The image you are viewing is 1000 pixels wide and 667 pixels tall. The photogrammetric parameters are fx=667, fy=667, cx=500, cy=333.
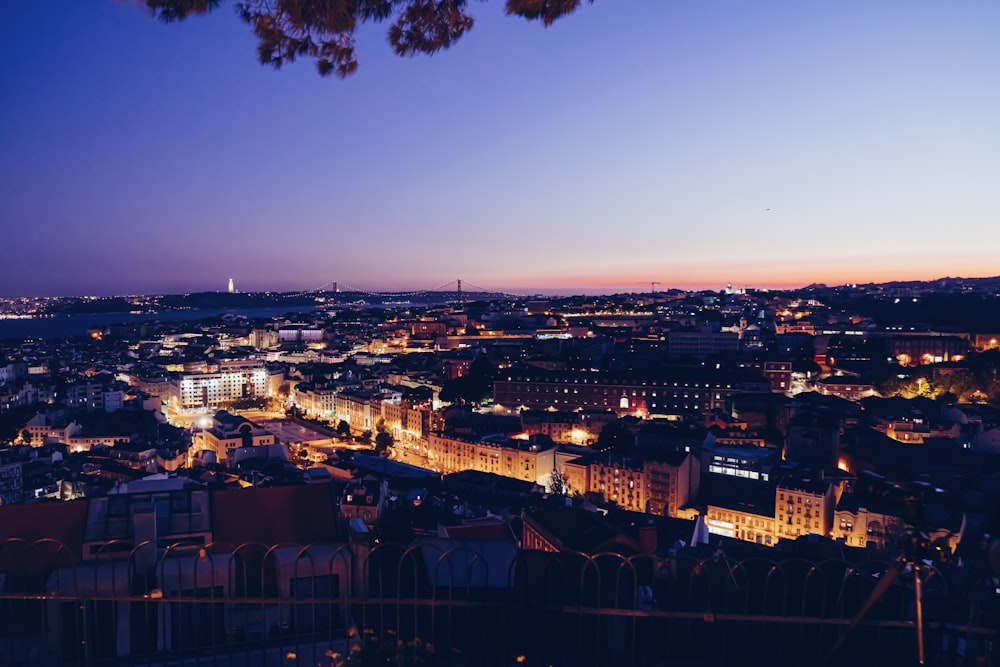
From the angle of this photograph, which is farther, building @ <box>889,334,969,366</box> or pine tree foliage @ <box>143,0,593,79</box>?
building @ <box>889,334,969,366</box>

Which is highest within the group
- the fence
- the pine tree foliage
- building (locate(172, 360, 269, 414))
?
the pine tree foliage

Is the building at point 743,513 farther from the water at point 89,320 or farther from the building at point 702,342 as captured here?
the water at point 89,320

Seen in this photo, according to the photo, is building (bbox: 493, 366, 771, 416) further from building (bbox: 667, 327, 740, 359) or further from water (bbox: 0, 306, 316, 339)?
A: water (bbox: 0, 306, 316, 339)

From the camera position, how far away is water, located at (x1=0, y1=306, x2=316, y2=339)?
82.8 meters

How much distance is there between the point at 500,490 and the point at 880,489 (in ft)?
45.9


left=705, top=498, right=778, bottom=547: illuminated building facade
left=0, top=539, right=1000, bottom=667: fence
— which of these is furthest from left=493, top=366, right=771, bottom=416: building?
left=0, top=539, right=1000, bottom=667: fence

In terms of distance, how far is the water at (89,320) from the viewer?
82.8 meters

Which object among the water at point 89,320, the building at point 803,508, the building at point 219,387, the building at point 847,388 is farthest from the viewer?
the water at point 89,320

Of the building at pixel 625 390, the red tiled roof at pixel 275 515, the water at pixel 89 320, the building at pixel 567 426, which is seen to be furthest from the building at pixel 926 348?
the water at pixel 89 320

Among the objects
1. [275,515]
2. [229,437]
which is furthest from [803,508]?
[229,437]

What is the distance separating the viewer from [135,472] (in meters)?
15.2

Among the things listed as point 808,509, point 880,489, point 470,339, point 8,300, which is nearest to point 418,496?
point 808,509

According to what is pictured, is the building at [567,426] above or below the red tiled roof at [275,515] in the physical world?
below

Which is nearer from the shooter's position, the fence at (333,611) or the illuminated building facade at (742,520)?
the fence at (333,611)
